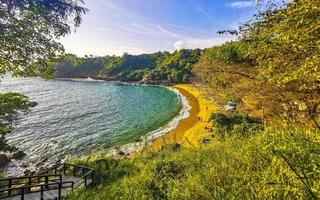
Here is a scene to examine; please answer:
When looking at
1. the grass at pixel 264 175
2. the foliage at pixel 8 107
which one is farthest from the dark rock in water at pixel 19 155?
the grass at pixel 264 175

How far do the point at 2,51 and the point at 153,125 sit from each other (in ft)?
120

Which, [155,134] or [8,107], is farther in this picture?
[155,134]

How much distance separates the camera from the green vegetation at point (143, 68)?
388 feet

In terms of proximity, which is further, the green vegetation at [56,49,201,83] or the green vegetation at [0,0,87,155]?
the green vegetation at [56,49,201,83]

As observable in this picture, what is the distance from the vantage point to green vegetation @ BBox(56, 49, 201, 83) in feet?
388

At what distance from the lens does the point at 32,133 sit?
3888 cm

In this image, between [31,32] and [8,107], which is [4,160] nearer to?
[8,107]

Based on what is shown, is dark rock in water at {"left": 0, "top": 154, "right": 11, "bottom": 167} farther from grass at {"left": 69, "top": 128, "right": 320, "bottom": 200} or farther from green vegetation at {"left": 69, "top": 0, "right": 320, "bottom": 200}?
grass at {"left": 69, "top": 128, "right": 320, "bottom": 200}

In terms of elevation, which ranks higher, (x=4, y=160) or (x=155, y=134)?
(x=155, y=134)

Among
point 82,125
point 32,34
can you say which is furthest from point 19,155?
point 32,34

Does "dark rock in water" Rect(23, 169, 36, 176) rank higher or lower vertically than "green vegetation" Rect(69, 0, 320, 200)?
lower

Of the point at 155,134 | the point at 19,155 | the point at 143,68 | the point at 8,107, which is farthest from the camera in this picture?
the point at 143,68

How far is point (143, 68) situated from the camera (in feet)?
516

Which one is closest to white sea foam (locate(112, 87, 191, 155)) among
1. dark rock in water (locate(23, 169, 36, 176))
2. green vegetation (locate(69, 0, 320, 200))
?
dark rock in water (locate(23, 169, 36, 176))
